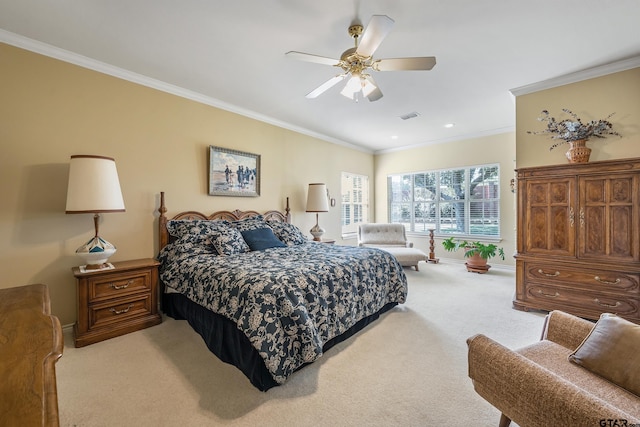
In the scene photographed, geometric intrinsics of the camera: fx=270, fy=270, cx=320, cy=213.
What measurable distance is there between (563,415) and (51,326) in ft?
5.78

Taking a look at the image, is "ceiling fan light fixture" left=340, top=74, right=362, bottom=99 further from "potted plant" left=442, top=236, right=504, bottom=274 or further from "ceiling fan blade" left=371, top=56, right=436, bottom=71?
"potted plant" left=442, top=236, right=504, bottom=274

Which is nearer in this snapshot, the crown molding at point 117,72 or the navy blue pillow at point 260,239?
the crown molding at point 117,72

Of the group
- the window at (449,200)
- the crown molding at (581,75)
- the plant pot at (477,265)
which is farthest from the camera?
the window at (449,200)

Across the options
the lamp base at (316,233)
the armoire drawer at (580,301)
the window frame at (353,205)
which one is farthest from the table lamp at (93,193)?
the armoire drawer at (580,301)

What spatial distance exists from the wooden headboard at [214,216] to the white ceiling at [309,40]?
4.90 ft

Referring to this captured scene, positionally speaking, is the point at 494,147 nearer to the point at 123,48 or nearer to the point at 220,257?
the point at 220,257

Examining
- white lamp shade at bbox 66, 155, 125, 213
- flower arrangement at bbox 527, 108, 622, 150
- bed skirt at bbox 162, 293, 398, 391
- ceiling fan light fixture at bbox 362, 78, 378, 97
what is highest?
ceiling fan light fixture at bbox 362, 78, 378, 97

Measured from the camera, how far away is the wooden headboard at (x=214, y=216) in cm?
318

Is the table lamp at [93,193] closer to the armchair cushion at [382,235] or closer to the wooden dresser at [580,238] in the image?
the armchair cushion at [382,235]

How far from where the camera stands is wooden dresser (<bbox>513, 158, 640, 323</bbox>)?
2.62 metres

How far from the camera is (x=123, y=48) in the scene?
2525mm

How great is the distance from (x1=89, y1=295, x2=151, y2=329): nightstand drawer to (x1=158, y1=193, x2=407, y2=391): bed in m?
0.26

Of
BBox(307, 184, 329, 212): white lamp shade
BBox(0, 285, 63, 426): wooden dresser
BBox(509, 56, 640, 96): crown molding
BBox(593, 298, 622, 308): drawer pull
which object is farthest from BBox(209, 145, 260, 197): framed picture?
BBox(593, 298, 622, 308): drawer pull

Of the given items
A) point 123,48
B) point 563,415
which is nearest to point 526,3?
point 563,415
